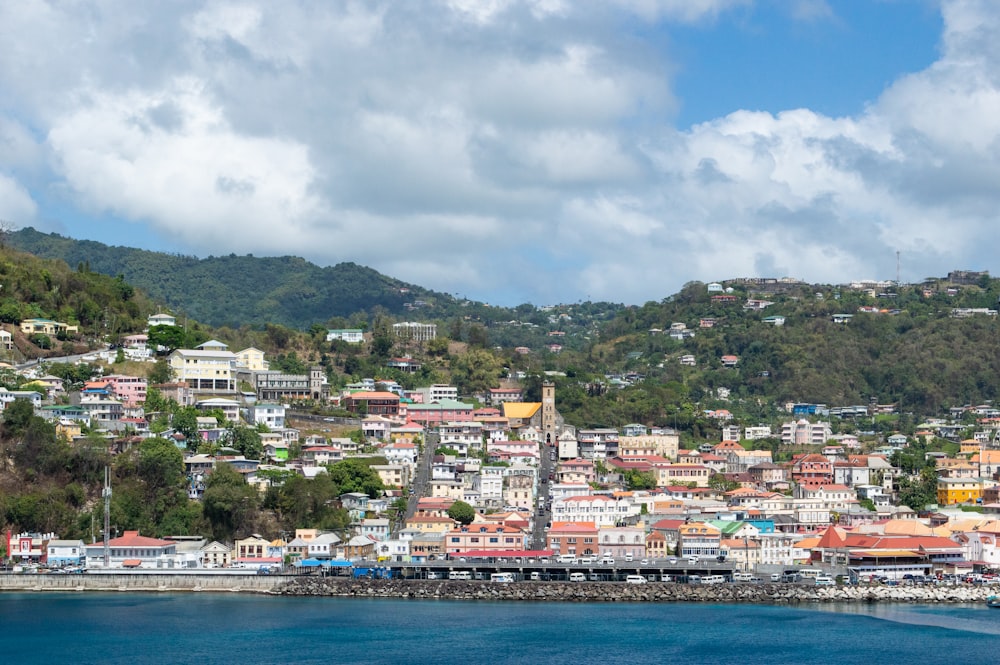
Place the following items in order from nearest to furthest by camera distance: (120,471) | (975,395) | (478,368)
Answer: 1. (120,471)
2. (478,368)
3. (975,395)

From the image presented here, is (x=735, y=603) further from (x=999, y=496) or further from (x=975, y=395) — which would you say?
(x=975, y=395)

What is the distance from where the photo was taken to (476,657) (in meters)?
37.2

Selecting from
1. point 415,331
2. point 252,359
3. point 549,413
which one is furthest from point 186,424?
point 415,331

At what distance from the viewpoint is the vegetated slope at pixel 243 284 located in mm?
140125

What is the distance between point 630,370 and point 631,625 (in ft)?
180

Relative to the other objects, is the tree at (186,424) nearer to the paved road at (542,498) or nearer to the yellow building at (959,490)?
the paved road at (542,498)

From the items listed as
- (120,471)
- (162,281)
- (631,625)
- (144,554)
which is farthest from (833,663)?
(162,281)

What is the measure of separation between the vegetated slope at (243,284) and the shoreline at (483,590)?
283 feet

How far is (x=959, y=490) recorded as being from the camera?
6519cm

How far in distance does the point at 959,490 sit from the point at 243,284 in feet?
317

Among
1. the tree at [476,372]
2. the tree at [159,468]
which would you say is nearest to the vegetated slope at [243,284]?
the tree at [476,372]

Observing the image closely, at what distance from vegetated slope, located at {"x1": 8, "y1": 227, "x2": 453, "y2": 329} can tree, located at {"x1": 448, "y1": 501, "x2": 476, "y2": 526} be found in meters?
81.3

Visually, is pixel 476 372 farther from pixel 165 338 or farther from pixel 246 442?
pixel 246 442

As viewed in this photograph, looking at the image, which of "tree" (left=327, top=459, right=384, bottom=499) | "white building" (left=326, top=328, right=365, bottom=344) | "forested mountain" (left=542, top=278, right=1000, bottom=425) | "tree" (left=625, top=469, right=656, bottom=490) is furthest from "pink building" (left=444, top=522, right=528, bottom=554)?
"white building" (left=326, top=328, right=365, bottom=344)
